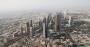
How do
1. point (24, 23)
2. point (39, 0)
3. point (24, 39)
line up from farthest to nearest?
point (39, 0), point (24, 23), point (24, 39)

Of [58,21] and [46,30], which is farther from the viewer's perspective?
[58,21]

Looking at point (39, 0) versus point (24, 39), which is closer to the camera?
point (24, 39)

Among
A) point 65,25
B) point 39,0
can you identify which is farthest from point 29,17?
point 65,25

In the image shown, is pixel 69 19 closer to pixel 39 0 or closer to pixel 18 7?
pixel 39 0

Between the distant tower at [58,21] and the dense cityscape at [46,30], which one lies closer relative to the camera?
the dense cityscape at [46,30]

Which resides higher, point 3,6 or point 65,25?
point 3,6

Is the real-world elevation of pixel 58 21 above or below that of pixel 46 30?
above

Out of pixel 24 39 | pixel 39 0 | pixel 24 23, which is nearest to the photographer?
pixel 24 39

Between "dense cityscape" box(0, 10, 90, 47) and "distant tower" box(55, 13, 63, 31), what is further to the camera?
"distant tower" box(55, 13, 63, 31)

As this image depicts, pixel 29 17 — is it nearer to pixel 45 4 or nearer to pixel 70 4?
pixel 45 4

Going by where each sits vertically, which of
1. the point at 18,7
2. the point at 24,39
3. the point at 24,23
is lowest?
the point at 24,39
